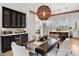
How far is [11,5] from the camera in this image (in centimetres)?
222

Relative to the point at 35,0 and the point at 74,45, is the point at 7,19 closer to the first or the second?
the point at 35,0

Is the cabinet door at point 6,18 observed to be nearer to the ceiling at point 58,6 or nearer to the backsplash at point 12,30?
the backsplash at point 12,30

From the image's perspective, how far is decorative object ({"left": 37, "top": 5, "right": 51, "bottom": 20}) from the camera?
2.27 meters

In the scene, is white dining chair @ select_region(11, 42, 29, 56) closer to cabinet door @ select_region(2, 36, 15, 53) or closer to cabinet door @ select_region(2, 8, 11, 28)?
cabinet door @ select_region(2, 36, 15, 53)

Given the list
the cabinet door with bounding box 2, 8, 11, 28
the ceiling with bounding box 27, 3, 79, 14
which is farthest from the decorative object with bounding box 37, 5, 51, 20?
the cabinet door with bounding box 2, 8, 11, 28

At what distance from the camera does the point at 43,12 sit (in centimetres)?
228

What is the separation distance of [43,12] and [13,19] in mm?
544

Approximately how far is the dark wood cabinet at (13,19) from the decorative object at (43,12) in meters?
0.27

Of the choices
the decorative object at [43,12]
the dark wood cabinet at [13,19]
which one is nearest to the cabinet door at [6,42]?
the dark wood cabinet at [13,19]

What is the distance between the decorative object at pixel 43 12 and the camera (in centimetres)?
227

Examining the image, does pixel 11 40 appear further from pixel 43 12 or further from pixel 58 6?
pixel 58 6

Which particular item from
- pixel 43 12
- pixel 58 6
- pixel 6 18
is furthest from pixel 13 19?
pixel 58 6

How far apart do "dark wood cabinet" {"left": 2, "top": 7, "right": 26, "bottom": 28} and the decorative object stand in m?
0.27

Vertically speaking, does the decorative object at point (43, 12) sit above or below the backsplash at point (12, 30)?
above
